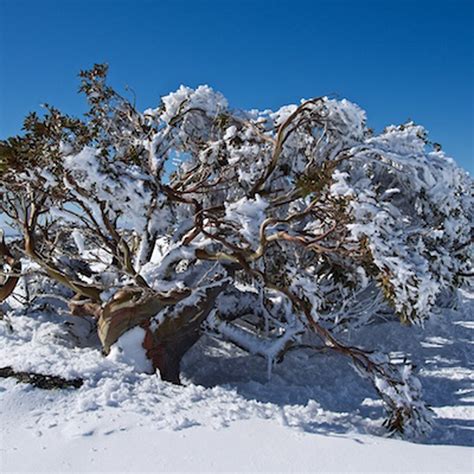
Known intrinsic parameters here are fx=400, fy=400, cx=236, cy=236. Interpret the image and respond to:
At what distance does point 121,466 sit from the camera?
3500 millimetres

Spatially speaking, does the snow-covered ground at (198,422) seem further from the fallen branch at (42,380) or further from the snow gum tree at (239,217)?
the snow gum tree at (239,217)

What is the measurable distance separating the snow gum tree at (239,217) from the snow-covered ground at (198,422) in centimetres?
73

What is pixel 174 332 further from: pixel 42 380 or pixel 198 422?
pixel 198 422

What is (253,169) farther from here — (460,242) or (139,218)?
(460,242)

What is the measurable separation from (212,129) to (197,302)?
3.50 metres

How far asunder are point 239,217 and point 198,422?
9.31 ft

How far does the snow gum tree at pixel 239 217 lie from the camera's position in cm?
565

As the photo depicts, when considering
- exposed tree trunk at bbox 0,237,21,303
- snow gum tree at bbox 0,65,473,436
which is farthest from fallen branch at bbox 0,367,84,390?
exposed tree trunk at bbox 0,237,21,303

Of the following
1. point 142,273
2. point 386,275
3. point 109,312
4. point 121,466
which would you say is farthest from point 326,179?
point 121,466

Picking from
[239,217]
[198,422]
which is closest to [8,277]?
[239,217]

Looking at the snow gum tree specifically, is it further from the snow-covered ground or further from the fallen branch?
the fallen branch

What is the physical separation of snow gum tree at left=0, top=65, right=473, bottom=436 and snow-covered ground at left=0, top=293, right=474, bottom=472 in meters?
0.73

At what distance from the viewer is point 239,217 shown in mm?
5965

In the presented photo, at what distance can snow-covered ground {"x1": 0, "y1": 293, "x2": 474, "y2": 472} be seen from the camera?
145 inches
